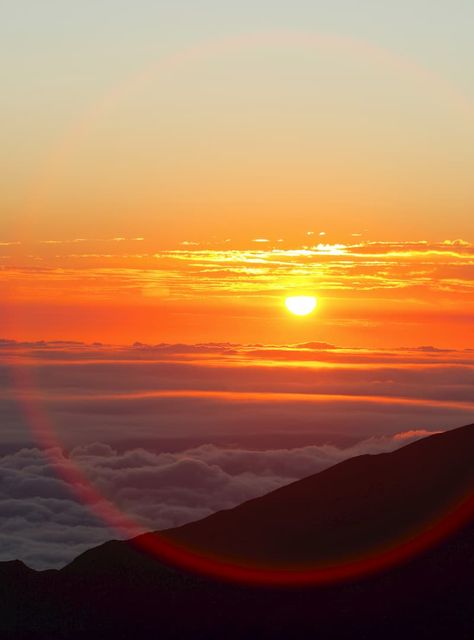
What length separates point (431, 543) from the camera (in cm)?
13300

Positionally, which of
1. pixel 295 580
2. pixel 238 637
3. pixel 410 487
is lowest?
Result: pixel 238 637

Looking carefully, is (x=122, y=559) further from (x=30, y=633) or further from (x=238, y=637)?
(x=238, y=637)

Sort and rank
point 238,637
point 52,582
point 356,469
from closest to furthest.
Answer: point 238,637, point 52,582, point 356,469

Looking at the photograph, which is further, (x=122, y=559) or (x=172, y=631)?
(x=122, y=559)

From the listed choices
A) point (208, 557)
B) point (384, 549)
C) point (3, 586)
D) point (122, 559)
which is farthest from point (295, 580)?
point (3, 586)

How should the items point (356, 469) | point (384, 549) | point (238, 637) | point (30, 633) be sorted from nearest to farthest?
point (238, 637)
point (30, 633)
point (384, 549)
point (356, 469)

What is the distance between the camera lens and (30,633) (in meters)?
126

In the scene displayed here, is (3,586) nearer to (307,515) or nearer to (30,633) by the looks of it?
(30,633)

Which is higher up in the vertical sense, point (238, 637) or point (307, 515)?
point (307, 515)

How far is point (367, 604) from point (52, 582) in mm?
54019

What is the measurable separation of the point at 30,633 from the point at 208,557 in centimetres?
3630

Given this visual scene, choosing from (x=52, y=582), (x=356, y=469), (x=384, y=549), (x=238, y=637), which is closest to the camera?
(x=238, y=637)

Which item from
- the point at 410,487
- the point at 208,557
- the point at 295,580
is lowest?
the point at 295,580

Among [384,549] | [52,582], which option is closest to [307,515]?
[384,549]
